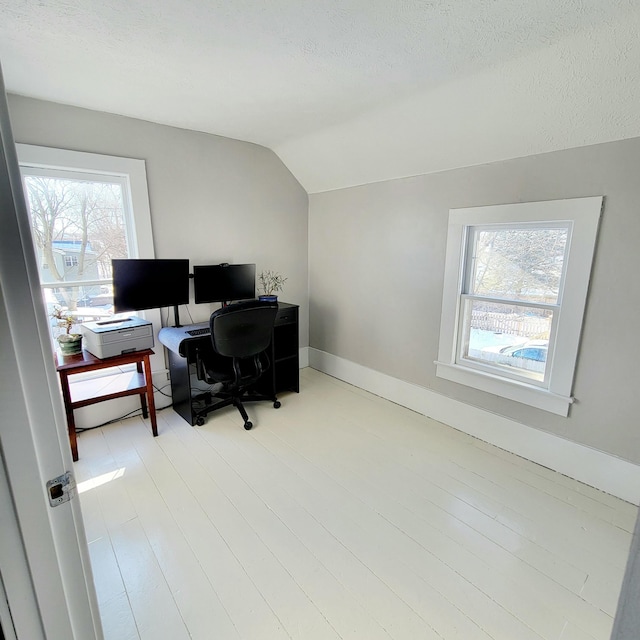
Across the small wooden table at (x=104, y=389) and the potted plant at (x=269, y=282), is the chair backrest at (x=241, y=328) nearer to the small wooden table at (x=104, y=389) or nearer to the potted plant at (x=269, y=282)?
the small wooden table at (x=104, y=389)

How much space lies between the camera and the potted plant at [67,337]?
2.36 meters

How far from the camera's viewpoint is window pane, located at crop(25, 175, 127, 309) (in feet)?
7.80

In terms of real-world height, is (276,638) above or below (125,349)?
below

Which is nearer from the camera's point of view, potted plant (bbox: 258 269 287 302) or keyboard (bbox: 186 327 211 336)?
keyboard (bbox: 186 327 211 336)

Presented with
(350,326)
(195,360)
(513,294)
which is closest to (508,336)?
(513,294)

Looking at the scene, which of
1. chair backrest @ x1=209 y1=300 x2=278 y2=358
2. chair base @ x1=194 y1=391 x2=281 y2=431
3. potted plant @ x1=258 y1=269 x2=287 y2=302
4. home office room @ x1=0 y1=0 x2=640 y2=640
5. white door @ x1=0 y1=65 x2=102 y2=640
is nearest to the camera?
white door @ x1=0 y1=65 x2=102 y2=640

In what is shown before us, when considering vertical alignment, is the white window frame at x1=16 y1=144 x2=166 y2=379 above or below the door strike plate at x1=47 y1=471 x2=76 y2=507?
above

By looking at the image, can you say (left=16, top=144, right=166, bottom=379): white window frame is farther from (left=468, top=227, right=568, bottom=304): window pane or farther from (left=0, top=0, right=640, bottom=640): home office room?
(left=468, top=227, right=568, bottom=304): window pane

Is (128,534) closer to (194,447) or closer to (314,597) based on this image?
(194,447)

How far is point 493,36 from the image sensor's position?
151 centimetres

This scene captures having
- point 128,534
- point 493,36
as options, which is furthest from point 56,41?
point 128,534

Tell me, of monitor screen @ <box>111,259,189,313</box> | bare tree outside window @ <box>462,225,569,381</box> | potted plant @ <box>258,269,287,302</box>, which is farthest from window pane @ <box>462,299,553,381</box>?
monitor screen @ <box>111,259,189,313</box>

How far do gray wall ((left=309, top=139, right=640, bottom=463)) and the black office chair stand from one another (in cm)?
104

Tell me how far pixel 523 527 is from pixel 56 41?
326cm
